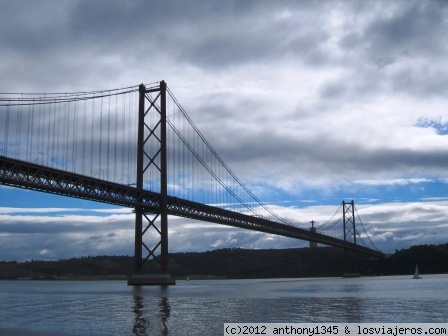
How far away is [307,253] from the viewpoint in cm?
14875

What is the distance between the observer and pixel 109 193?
175 ft

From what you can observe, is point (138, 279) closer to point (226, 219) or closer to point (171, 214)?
point (171, 214)

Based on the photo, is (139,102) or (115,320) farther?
(139,102)

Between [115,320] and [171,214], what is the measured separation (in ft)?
116

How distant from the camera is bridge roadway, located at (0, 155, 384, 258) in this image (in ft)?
143

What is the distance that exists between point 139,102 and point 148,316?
3743 centimetres

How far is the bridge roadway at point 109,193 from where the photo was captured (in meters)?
43.5

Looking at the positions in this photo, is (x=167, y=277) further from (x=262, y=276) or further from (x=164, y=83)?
(x=262, y=276)

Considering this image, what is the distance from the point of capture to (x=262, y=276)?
454 ft

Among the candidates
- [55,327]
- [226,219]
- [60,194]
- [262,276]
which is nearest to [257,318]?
[55,327]

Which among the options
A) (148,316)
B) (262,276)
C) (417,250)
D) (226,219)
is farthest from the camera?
(417,250)

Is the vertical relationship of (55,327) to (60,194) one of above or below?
below

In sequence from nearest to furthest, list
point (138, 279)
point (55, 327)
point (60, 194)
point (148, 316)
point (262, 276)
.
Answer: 1. point (55, 327)
2. point (148, 316)
3. point (60, 194)
4. point (138, 279)
5. point (262, 276)

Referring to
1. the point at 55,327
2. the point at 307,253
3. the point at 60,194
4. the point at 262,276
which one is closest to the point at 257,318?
the point at 55,327
